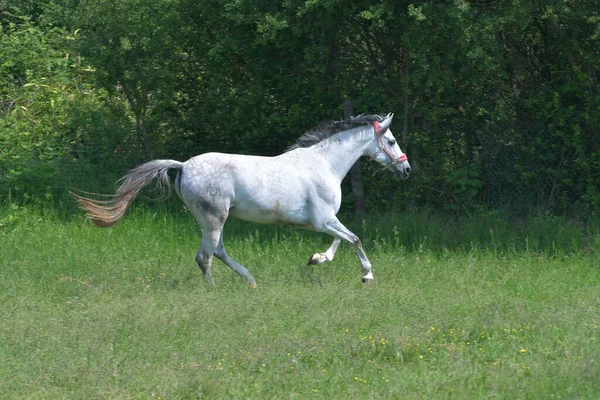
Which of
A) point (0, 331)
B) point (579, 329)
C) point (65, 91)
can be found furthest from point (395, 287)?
point (65, 91)

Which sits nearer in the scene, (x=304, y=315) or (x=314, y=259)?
(x=304, y=315)

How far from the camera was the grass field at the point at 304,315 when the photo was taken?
651cm

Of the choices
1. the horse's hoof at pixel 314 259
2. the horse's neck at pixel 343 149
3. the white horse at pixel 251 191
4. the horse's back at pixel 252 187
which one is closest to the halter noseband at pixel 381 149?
the horse's neck at pixel 343 149

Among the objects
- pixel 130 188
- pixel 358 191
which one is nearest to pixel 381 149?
pixel 130 188

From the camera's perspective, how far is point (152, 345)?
7344 mm

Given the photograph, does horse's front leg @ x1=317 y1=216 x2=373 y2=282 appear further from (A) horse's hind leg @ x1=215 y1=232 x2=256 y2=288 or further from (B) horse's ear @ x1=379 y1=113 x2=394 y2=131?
(B) horse's ear @ x1=379 y1=113 x2=394 y2=131

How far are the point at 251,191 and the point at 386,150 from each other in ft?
5.88

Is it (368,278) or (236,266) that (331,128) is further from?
(236,266)

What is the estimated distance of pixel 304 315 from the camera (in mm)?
8156

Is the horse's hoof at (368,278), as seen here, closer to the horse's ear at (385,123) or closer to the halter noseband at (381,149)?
the halter noseband at (381,149)

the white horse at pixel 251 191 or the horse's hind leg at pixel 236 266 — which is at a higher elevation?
the white horse at pixel 251 191

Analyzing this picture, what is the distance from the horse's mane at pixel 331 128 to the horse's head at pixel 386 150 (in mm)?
93

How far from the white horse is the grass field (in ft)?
1.52

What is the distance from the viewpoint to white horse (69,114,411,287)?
9.79 m
